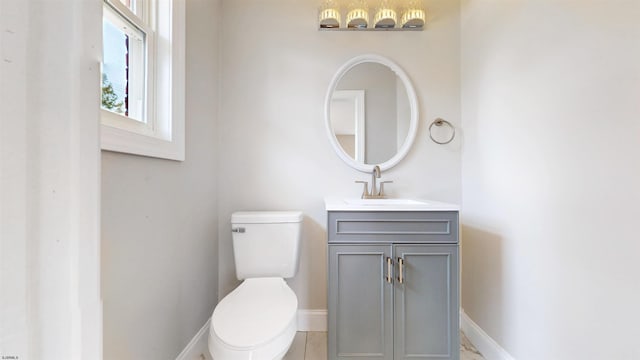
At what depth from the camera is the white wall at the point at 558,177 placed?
913 mm

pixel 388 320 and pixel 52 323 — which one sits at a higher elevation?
pixel 52 323

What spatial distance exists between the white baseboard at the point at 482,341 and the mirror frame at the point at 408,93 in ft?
3.67

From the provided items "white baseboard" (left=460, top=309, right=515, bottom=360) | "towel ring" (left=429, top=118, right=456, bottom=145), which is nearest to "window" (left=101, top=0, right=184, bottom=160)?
"towel ring" (left=429, top=118, right=456, bottom=145)

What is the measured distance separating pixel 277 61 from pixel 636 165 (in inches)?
72.4

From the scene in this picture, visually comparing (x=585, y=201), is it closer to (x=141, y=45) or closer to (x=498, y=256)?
(x=498, y=256)

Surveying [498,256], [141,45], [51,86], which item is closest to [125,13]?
[141,45]

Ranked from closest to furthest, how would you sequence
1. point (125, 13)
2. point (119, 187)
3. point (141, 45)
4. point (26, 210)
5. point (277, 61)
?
1. point (26, 210)
2. point (119, 187)
3. point (125, 13)
4. point (141, 45)
5. point (277, 61)

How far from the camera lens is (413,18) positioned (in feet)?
6.07

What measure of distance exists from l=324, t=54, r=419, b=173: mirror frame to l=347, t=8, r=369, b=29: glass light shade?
199 mm

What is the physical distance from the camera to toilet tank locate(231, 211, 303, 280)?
5.48 ft

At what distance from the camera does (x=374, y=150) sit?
1967 mm

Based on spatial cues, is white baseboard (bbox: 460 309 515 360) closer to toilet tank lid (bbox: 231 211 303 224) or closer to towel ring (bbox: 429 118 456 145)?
towel ring (bbox: 429 118 456 145)

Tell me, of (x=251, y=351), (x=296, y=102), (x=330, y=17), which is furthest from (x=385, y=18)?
(x=251, y=351)

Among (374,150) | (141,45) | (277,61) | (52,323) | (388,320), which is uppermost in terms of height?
(277,61)
